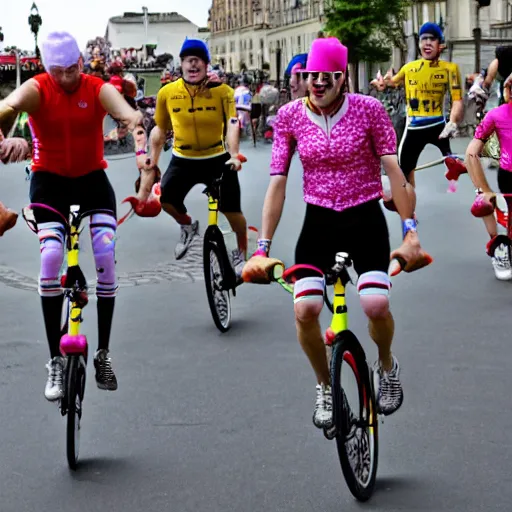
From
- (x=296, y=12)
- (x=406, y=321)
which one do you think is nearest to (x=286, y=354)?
(x=406, y=321)

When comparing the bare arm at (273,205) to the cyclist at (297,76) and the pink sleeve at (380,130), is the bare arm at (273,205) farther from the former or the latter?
the cyclist at (297,76)

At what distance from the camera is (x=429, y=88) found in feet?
49.0

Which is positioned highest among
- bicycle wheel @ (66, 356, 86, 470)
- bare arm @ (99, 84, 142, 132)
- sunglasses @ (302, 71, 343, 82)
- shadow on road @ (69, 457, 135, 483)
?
sunglasses @ (302, 71, 343, 82)

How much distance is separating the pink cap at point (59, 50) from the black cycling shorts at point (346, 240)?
159 cm

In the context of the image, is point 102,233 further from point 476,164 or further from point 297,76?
point 297,76

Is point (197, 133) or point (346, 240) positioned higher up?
point (197, 133)

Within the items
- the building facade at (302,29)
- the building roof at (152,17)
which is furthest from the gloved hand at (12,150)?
the building roof at (152,17)

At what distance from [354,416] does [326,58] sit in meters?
1.59

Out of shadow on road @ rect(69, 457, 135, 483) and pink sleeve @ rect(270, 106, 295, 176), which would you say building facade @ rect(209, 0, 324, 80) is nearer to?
pink sleeve @ rect(270, 106, 295, 176)

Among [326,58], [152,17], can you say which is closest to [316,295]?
[326,58]

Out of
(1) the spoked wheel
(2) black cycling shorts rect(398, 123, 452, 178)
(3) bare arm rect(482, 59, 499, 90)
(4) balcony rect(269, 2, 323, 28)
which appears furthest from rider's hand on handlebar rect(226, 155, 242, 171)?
(4) balcony rect(269, 2, 323, 28)

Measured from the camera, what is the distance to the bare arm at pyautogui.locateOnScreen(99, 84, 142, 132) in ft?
22.1

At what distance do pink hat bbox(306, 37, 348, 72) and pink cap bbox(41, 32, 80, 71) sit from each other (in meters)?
1.35

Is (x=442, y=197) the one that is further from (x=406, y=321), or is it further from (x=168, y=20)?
(x=168, y=20)
